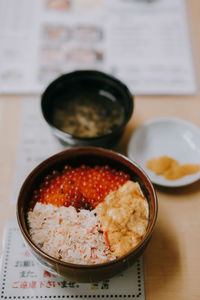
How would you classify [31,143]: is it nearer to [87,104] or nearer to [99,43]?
[87,104]

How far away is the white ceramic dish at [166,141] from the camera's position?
1051 mm

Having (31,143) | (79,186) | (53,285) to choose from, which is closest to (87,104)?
(31,143)

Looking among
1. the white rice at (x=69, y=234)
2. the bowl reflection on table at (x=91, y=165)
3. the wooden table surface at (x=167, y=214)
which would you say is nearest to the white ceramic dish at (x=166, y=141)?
the wooden table surface at (x=167, y=214)

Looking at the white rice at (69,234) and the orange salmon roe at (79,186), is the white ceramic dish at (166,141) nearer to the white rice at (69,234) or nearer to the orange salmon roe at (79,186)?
the orange salmon roe at (79,186)

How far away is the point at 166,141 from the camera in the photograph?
109 cm

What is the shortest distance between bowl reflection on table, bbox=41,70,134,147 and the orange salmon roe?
0.11 metres

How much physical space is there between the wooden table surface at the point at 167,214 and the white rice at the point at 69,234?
0.57 feet

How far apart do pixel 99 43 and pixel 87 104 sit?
16.0 inches

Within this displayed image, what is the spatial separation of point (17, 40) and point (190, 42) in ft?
2.47

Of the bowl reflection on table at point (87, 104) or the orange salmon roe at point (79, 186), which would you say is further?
the bowl reflection on table at point (87, 104)

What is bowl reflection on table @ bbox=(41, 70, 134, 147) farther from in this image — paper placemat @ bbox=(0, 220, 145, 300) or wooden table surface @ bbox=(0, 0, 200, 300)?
paper placemat @ bbox=(0, 220, 145, 300)

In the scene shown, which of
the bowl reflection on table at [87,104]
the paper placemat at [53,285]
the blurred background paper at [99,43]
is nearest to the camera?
the paper placemat at [53,285]

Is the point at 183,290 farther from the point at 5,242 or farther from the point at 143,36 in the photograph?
the point at 143,36

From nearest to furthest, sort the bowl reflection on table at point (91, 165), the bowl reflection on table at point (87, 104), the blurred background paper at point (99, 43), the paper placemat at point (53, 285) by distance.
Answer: the bowl reflection on table at point (91, 165), the paper placemat at point (53, 285), the bowl reflection on table at point (87, 104), the blurred background paper at point (99, 43)
